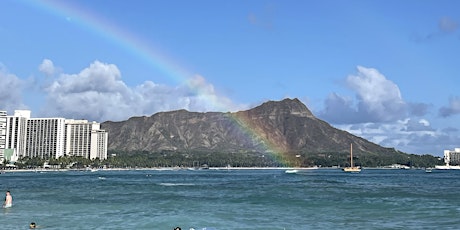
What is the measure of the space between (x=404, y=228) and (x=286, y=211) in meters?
13.9

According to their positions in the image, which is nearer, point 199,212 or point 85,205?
point 199,212

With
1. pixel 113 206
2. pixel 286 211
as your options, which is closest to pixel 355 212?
pixel 286 211

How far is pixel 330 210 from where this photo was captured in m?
48.9

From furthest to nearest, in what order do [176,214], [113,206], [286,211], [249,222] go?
[113,206]
[286,211]
[176,214]
[249,222]

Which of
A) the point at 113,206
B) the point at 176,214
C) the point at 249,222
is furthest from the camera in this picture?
the point at 113,206

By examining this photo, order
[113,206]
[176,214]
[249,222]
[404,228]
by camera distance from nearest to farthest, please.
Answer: [404,228]
[249,222]
[176,214]
[113,206]

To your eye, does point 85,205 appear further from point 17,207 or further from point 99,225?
point 99,225

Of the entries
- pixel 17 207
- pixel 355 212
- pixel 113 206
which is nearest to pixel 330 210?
pixel 355 212

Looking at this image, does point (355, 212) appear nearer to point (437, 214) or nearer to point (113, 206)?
point (437, 214)

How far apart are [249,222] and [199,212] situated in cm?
839

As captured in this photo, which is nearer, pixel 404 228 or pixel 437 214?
pixel 404 228

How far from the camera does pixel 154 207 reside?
51.0m

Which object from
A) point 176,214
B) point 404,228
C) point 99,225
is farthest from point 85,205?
point 404,228

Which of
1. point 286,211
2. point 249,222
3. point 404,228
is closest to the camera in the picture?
point 404,228
